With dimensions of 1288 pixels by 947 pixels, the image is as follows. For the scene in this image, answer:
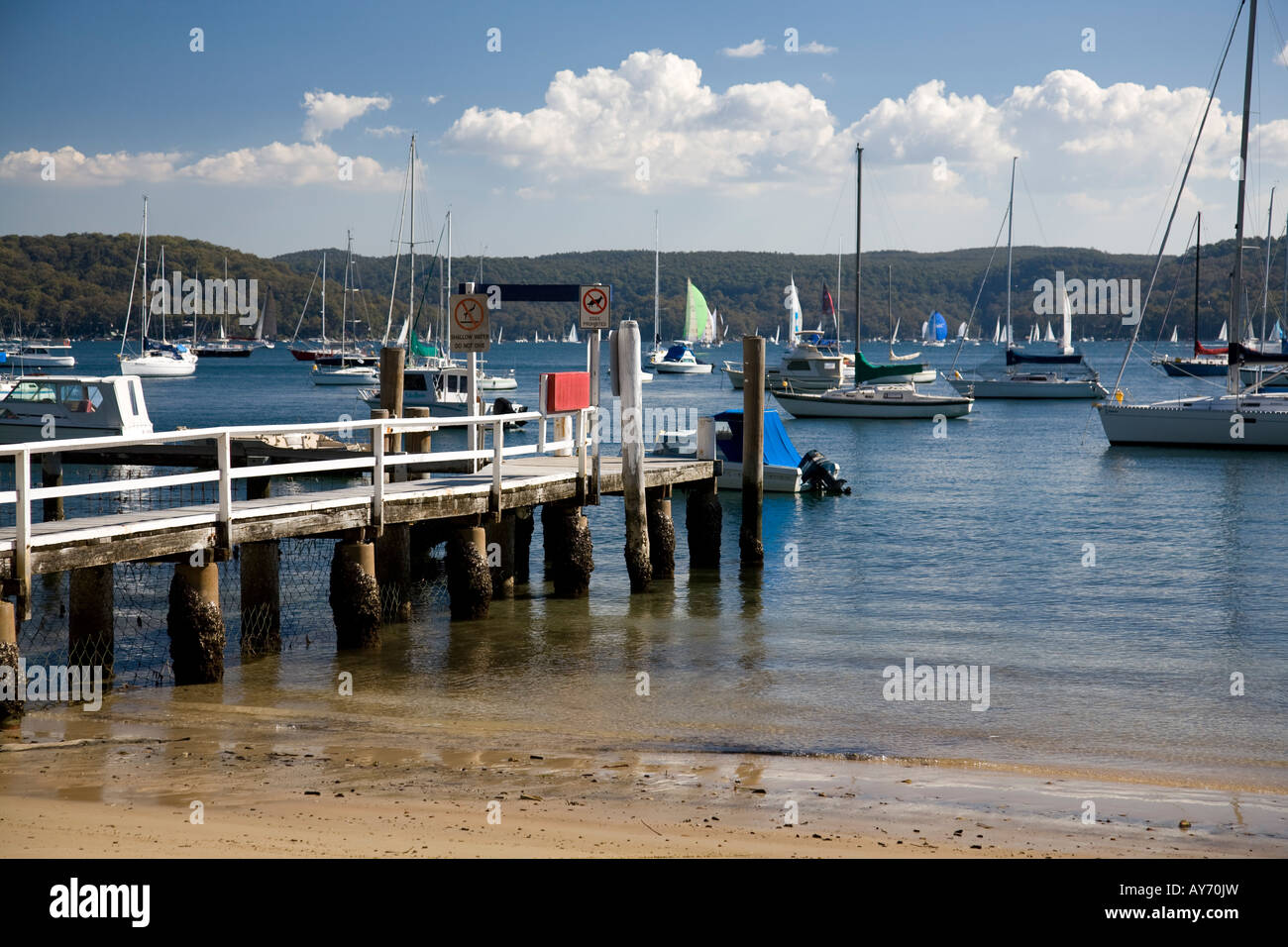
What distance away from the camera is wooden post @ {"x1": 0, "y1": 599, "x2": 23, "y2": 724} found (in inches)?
404

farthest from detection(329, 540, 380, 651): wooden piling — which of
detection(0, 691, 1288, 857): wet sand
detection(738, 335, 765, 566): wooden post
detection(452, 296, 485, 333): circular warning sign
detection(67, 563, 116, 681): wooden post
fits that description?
detection(738, 335, 765, 566): wooden post

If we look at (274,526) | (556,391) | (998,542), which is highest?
(556,391)

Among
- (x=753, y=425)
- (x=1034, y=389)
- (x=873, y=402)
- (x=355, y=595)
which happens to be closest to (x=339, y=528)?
(x=355, y=595)

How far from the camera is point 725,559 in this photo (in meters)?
23.6

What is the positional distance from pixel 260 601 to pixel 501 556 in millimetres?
4481

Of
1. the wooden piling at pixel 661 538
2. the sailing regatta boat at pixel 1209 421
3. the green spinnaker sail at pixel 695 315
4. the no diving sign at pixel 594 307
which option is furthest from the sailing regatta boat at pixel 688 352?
the no diving sign at pixel 594 307

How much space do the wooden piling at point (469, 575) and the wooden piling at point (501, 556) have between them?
1.57 meters

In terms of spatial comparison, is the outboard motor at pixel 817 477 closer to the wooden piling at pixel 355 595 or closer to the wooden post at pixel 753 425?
the wooden post at pixel 753 425

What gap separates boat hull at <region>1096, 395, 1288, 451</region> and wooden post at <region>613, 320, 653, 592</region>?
1287 inches

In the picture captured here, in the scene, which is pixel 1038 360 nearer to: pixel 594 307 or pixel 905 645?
pixel 905 645

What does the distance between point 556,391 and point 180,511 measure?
5866mm

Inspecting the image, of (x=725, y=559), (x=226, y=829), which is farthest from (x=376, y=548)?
(x=226, y=829)

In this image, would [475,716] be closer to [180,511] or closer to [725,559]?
[180,511]

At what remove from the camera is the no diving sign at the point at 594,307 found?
660 inches
